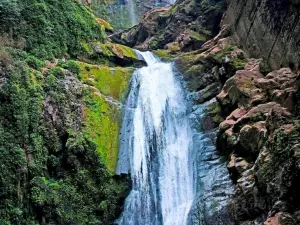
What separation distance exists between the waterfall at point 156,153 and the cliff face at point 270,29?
6.28 metres

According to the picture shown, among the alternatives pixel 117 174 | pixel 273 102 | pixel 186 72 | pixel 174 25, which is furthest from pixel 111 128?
pixel 174 25

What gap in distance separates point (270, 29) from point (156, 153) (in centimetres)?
1094

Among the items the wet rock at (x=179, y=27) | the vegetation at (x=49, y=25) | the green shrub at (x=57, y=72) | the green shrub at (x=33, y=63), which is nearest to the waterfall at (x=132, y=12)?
the wet rock at (x=179, y=27)

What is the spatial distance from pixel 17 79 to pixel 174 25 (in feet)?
80.5

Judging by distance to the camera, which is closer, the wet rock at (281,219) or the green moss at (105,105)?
the wet rock at (281,219)

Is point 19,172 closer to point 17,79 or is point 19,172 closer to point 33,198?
point 33,198

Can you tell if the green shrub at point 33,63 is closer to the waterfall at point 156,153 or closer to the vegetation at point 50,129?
the vegetation at point 50,129

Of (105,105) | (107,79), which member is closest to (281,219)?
(105,105)

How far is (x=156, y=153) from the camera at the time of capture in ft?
75.8

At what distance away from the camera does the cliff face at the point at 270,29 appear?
70.3 ft

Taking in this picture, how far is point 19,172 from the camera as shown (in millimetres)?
18234

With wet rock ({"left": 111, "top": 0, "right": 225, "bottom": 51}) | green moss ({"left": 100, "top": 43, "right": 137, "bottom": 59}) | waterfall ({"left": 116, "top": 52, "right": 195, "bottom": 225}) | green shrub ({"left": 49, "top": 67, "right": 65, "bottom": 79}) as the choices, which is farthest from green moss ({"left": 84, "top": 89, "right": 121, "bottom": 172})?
wet rock ({"left": 111, "top": 0, "right": 225, "bottom": 51})

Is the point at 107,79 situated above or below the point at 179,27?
below

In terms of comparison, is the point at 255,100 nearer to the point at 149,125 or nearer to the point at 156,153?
the point at 156,153
